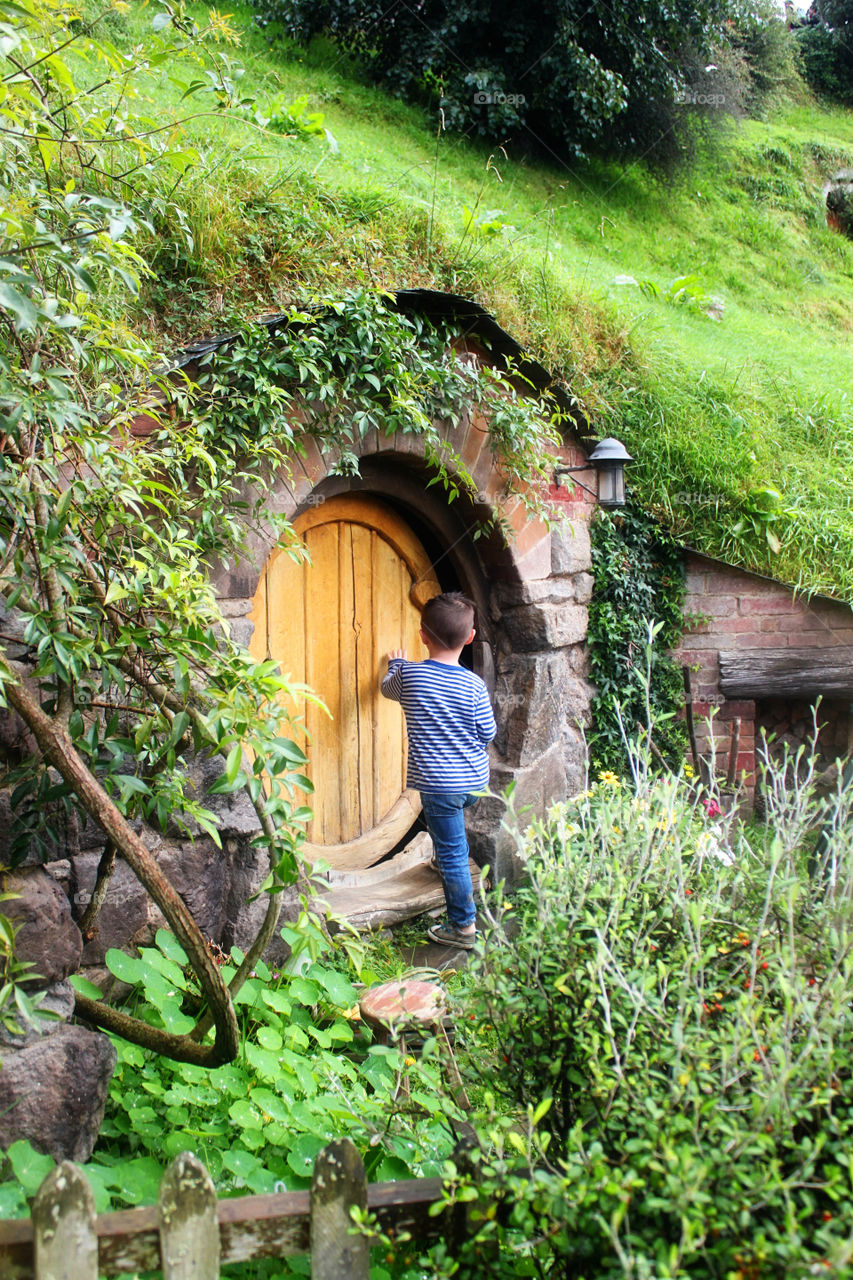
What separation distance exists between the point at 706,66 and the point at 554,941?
12980 millimetres

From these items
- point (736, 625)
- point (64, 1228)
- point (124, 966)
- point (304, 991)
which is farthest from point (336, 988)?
point (736, 625)

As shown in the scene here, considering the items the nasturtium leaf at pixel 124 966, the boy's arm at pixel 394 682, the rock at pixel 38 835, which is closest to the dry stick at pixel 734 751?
the boy's arm at pixel 394 682

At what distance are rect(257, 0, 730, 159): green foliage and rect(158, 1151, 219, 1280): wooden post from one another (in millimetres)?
10432

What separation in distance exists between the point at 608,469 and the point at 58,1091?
141 inches

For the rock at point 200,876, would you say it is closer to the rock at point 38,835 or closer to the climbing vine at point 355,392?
the rock at point 38,835

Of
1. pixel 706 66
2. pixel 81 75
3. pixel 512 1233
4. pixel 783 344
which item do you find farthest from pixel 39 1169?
pixel 706 66

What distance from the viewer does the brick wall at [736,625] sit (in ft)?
17.2

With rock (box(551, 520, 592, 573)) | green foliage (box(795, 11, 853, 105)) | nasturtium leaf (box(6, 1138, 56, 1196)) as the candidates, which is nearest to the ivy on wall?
rock (box(551, 520, 592, 573))

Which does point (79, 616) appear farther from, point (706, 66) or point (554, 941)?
point (706, 66)

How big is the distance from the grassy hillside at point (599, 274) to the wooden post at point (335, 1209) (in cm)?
272

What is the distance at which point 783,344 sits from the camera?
26.5 ft

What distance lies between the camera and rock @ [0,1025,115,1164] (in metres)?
2.06

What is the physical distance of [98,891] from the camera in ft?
7.94

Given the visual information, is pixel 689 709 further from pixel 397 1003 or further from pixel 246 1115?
pixel 246 1115
